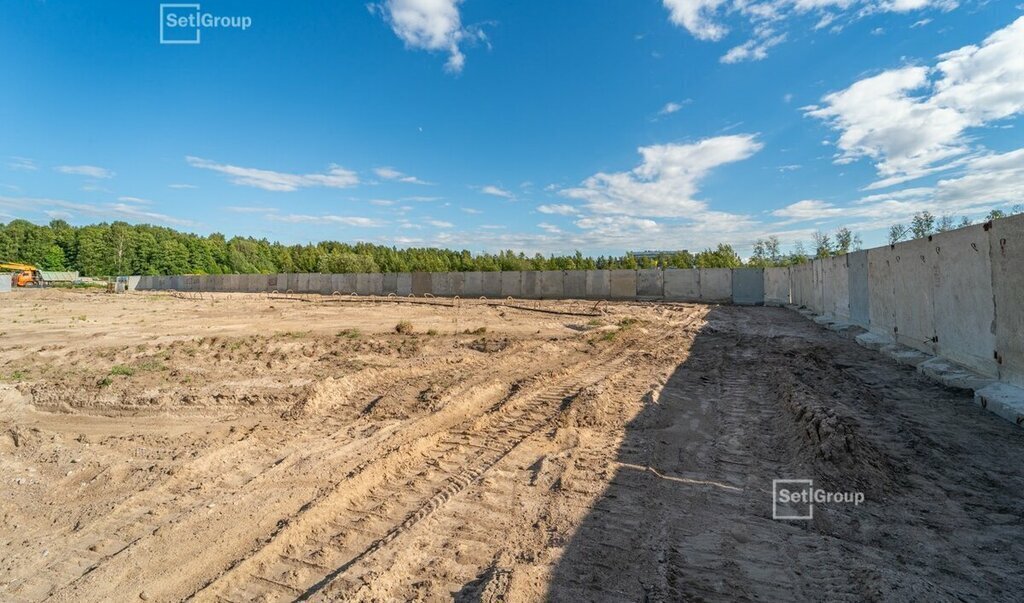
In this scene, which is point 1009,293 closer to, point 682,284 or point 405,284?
point 682,284

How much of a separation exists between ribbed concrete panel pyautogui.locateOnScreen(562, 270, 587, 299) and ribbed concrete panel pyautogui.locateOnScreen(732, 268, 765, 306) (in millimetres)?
10889

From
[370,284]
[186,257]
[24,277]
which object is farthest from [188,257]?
[370,284]

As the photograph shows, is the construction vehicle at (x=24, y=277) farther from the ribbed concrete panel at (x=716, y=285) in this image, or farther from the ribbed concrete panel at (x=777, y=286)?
the ribbed concrete panel at (x=777, y=286)

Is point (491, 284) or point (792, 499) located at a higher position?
point (491, 284)

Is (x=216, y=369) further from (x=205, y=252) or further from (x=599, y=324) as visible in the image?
→ (x=205, y=252)

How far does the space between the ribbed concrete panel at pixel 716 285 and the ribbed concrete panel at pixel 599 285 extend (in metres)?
6.89

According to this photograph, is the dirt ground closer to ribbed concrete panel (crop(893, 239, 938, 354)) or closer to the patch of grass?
the patch of grass

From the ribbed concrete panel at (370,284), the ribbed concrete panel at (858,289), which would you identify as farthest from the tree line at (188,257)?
the ribbed concrete panel at (858,289)

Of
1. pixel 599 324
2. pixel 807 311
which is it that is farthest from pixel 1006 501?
pixel 807 311

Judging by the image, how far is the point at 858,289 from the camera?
13531mm

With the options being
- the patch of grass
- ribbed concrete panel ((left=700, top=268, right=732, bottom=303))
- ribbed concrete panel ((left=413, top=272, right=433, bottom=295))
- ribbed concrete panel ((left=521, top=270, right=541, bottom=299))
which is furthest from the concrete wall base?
ribbed concrete panel ((left=413, top=272, right=433, bottom=295))

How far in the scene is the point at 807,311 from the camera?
2131cm

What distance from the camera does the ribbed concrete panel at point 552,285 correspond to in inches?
1474

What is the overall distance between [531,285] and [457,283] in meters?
7.80
